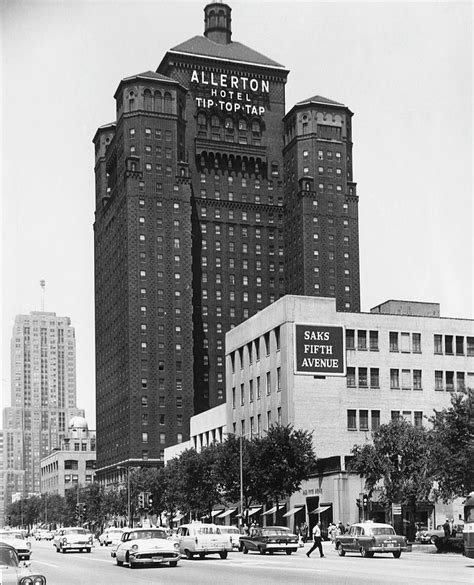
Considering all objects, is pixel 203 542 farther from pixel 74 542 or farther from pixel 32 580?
pixel 32 580

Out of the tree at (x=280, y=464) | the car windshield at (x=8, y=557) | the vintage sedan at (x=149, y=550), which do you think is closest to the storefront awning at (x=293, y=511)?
the tree at (x=280, y=464)

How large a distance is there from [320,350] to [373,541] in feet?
187

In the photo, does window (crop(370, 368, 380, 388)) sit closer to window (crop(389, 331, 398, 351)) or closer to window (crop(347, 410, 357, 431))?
window (crop(389, 331, 398, 351))

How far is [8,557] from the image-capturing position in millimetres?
Result: 23078

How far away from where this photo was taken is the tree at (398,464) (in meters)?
75.4

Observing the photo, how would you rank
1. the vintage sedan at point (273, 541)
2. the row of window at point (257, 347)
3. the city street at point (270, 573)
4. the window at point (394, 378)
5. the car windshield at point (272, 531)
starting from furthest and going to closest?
the window at point (394, 378) → the row of window at point (257, 347) → the car windshield at point (272, 531) → the vintage sedan at point (273, 541) → the city street at point (270, 573)

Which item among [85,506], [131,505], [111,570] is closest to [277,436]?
[111,570]

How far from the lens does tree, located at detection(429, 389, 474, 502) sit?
5541 centimetres

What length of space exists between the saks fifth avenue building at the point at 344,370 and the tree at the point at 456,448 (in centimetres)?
4202

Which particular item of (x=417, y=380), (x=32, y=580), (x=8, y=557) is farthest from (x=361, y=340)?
(x=32, y=580)

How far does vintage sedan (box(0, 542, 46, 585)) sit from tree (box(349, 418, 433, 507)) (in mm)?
54039

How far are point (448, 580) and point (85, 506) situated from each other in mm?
155873

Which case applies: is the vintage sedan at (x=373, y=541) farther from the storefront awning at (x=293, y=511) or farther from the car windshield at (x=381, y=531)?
the storefront awning at (x=293, y=511)

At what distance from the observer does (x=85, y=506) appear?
180 metres
